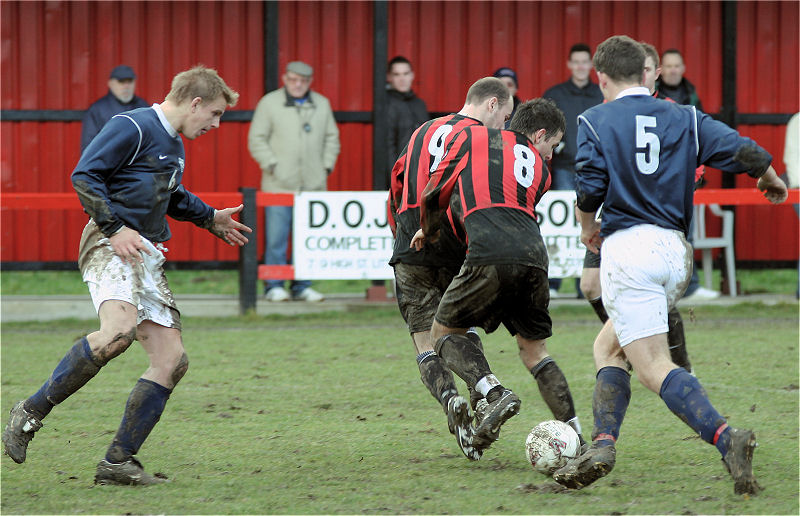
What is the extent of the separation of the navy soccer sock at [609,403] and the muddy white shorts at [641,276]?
15.0 inches

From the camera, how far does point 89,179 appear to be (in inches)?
206

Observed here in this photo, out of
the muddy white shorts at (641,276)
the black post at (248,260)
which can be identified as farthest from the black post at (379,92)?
the muddy white shorts at (641,276)

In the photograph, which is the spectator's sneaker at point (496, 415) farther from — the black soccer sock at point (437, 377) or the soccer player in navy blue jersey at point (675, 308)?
the soccer player in navy blue jersey at point (675, 308)

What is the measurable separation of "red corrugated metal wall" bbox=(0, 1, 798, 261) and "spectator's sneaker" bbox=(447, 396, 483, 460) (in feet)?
28.1

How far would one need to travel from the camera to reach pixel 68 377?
17.4 ft

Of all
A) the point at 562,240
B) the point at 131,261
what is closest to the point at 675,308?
the point at 131,261

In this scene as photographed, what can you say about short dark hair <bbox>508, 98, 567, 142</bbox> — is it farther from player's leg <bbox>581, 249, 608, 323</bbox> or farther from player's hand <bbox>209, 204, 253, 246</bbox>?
player's hand <bbox>209, 204, 253, 246</bbox>

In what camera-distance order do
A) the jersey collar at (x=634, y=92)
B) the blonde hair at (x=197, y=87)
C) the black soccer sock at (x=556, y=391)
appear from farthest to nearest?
the black soccer sock at (x=556, y=391) < the blonde hair at (x=197, y=87) < the jersey collar at (x=634, y=92)

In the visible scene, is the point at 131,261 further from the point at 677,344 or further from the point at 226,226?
the point at 677,344

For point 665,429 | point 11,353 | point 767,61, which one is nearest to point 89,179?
point 665,429

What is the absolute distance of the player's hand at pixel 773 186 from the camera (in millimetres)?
5250

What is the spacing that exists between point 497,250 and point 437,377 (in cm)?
87

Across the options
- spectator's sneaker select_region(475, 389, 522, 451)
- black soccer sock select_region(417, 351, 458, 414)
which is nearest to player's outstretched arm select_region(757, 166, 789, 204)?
spectator's sneaker select_region(475, 389, 522, 451)

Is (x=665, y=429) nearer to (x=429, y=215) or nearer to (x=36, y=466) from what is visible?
(x=429, y=215)
